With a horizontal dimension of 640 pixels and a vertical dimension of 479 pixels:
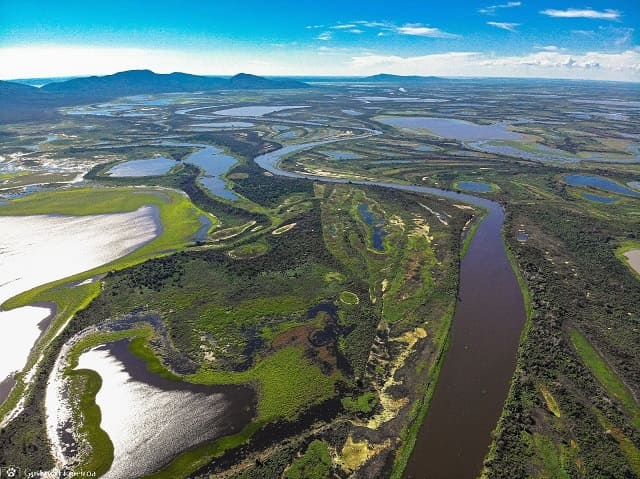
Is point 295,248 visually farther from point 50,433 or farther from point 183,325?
point 50,433

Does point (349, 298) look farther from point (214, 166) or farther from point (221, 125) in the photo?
point (221, 125)

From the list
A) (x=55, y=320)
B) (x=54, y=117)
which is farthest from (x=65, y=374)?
(x=54, y=117)

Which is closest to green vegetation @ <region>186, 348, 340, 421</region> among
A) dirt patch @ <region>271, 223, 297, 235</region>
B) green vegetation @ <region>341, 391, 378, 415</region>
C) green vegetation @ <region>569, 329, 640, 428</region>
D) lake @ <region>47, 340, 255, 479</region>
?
lake @ <region>47, 340, 255, 479</region>

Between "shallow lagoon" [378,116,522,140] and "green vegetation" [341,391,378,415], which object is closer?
"green vegetation" [341,391,378,415]

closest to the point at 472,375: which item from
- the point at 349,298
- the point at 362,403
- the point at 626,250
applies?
the point at 362,403

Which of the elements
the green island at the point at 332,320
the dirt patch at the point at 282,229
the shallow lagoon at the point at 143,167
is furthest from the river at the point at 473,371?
the shallow lagoon at the point at 143,167

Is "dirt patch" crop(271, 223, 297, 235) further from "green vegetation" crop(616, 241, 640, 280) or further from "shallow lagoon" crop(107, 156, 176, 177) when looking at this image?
"shallow lagoon" crop(107, 156, 176, 177)
